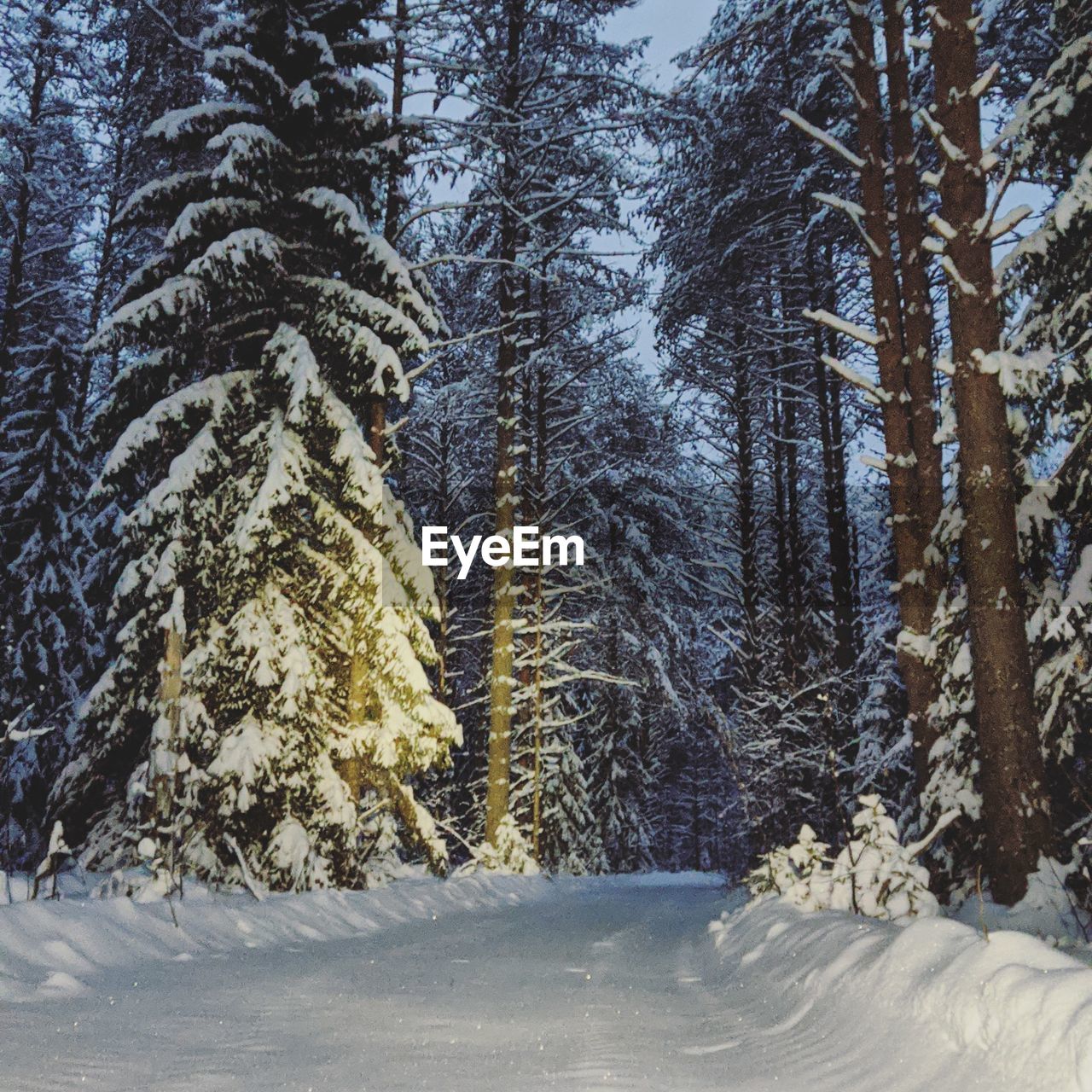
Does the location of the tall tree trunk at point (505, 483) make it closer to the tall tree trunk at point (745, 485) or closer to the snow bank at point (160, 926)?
the tall tree trunk at point (745, 485)

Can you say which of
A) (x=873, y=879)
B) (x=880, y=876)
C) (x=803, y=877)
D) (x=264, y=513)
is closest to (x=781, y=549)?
(x=803, y=877)

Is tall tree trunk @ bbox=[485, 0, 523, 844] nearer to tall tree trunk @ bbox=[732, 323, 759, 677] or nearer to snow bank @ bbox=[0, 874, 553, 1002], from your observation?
tall tree trunk @ bbox=[732, 323, 759, 677]

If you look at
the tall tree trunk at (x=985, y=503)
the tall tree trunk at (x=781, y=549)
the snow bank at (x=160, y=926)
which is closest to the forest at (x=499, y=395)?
the tall tree trunk at (x=985, y=503)

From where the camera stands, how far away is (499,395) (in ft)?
62.2

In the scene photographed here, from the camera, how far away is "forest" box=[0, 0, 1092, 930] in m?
7.32

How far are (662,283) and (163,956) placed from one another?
51.9ft

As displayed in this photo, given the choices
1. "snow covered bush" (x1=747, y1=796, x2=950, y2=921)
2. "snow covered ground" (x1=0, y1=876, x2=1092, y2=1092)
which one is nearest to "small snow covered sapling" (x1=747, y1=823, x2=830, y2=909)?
"snow covered bush" (x1=747, y1=796, x2=950, y2=921)

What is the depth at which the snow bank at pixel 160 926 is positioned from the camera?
523 centimetres

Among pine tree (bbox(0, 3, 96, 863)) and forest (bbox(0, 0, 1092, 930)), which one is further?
pine tree (bbox(0, 3, 96, 863))

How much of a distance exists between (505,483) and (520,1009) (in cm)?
1402

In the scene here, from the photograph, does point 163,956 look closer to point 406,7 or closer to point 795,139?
point 406,7

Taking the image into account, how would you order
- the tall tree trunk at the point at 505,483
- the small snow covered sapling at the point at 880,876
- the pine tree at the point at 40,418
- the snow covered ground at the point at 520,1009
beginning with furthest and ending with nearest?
the tall tree trunk at the point at 505,483, the pine tree at the point at 40,418, the small snow covered sapling at the point at 880,876, the snow covered ground at the point at 520,1009

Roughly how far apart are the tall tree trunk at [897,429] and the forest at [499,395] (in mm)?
43

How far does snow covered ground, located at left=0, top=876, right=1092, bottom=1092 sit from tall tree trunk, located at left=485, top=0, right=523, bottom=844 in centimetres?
958
